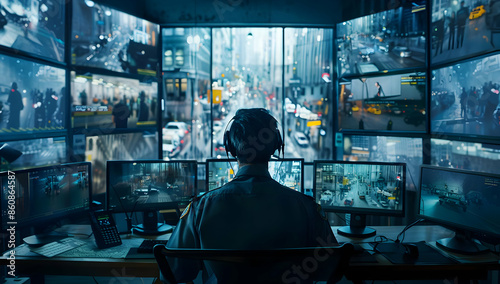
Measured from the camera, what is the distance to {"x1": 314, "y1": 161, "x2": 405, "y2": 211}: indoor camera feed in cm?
253

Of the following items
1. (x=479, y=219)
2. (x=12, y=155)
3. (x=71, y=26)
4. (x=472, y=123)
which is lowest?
(x=479, y=219)

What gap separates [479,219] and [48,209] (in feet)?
8.36

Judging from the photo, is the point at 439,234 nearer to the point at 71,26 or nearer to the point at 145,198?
the point at 145,198

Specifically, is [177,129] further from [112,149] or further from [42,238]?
[42,238]

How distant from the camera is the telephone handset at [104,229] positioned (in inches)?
90.5

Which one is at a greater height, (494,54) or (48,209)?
(494,54)

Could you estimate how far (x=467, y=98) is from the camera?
292cm

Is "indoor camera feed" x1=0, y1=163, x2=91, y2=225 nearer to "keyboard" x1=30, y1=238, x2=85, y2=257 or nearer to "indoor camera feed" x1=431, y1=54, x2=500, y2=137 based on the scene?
"keyboard" x1=30, y1=238, x2=85, y2=257

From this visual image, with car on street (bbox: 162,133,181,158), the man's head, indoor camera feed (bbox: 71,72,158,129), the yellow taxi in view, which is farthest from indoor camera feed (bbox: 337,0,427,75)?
the man's head

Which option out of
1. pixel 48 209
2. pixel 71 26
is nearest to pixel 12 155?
pixel 48 209

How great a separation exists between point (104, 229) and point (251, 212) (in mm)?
1364

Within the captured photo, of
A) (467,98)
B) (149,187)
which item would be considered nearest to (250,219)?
(149,187)

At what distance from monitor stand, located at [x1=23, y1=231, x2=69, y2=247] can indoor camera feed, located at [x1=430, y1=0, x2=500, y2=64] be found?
3.18 m

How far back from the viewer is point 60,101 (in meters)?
3.14
